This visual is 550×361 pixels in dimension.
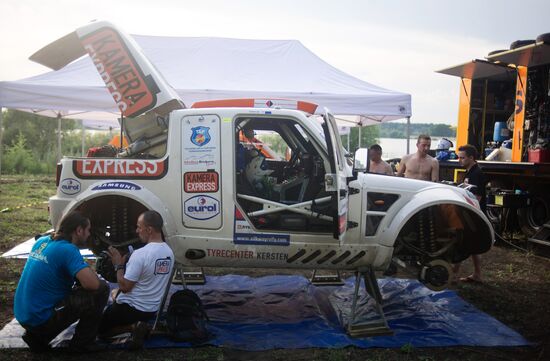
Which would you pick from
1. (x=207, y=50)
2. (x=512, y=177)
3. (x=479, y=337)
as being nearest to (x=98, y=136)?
(x=207, y=50)

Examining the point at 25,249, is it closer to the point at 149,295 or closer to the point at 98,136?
the point at 149,295

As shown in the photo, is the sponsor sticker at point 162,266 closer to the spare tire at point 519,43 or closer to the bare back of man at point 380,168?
the bare back of man at point 380,168

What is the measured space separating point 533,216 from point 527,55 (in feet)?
9.76

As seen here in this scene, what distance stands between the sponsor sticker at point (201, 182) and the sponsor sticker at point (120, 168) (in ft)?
0.78

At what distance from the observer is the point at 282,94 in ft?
33.6

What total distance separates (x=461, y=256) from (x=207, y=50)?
8.37m

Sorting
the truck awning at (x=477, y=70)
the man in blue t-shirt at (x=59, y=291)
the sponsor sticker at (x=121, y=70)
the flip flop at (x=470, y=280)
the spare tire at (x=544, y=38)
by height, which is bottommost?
the flip flop at (x=470, y=280)

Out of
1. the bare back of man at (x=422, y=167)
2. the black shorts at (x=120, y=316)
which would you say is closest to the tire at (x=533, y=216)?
the bare back of man at (x=422, y=167)

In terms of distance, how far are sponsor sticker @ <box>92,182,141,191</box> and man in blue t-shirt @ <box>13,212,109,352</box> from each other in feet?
2.25

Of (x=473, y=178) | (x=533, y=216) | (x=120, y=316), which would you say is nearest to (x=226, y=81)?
(x=473, y=178)

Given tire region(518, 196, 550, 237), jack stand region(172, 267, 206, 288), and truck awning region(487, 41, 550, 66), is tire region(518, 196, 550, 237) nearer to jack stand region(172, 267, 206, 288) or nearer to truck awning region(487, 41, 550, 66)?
truck awning region(487, 41, 550, 66)

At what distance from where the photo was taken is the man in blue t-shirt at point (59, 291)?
384 cm

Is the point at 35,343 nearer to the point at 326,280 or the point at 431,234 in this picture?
the point at 326,280

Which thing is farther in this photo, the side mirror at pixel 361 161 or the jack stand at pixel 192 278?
the jack stand at pixel 192 278
